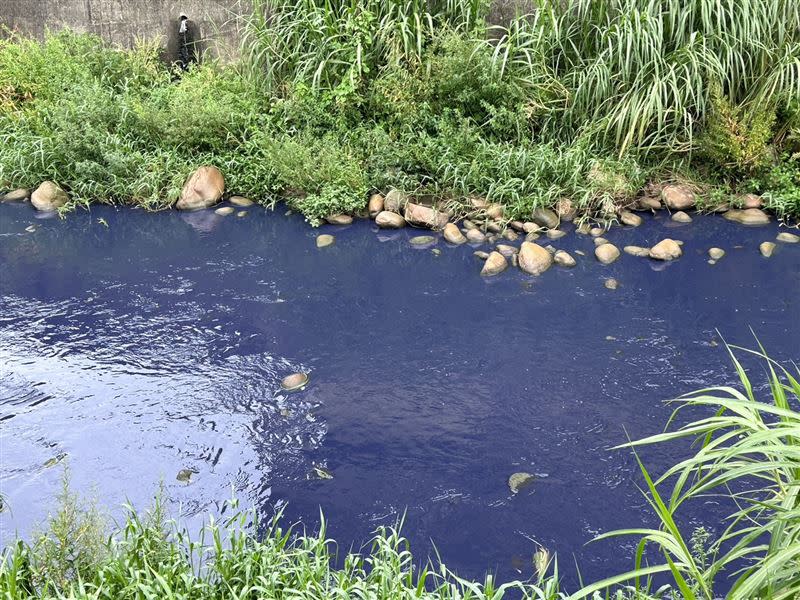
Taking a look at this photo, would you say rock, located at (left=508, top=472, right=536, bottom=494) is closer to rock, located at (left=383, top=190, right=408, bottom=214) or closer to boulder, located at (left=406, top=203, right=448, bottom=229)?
boulder, located at (left=406, top=203, right=448, bottom=229)

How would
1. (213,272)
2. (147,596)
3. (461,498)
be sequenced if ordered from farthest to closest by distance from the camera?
(213,272)
(461,498)
(147,596)

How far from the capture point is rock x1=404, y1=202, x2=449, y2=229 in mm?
6293

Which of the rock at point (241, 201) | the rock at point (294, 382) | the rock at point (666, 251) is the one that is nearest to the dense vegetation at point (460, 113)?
the rock at point (241, 201)

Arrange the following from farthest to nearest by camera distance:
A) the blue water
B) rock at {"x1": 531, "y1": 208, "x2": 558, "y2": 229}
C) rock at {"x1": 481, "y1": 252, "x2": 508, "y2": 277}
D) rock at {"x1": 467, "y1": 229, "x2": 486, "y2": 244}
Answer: rock at {"x1": 531, "y1": 208, "x2": 558, "y2": 229} < rock at {"x1": 467, "y1": 229, "x2": 486, "y2": 244} < rock at {"x1": 481, "y1": 252, "x2": 508, "y2": 277} < the blue water

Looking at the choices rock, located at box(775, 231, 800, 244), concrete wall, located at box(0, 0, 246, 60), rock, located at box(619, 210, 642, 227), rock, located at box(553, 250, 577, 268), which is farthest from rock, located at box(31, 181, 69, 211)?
rock, located at box(775, 231, 800, 244)

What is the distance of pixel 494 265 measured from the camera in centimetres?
564

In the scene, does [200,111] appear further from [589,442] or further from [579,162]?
[589,442]

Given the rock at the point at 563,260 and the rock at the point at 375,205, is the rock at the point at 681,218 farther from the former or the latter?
the rock at the point at 375,205

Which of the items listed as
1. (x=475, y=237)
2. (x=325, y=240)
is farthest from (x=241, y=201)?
(x=475, y=237)

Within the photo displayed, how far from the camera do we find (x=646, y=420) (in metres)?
4.04

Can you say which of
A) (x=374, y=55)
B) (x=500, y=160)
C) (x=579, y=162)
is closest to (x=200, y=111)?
(x=374, y=55)

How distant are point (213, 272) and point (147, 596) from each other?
344 centimetres

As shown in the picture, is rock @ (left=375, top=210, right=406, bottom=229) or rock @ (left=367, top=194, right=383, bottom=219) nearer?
rock @ (left=375, top=210, right=406, bottom=229)

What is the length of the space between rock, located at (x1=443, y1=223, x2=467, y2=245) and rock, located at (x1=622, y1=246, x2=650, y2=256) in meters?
1.16
